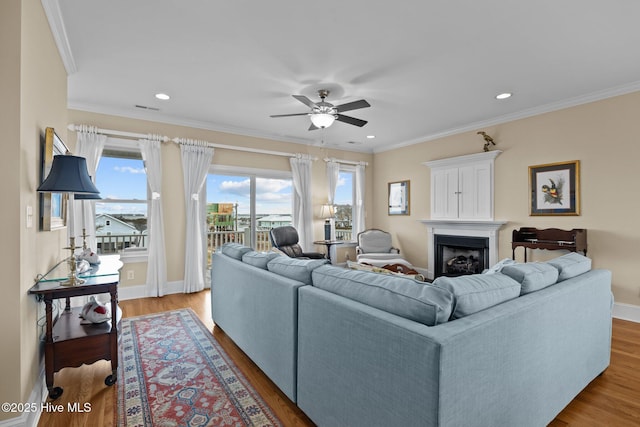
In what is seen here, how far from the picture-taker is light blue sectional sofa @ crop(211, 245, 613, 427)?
1.18 m

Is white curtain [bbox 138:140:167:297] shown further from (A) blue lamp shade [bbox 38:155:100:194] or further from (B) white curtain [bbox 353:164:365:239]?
(B) white curtain [bbox 353:164:365:239]

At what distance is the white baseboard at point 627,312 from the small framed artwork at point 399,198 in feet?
10.9

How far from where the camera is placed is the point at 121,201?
451 centimetres

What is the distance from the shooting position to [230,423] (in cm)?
183

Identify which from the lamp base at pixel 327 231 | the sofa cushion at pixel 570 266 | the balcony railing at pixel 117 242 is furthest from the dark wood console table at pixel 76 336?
the lamp base at pixel 327 231

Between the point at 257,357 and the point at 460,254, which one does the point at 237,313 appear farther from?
the point at 460,254

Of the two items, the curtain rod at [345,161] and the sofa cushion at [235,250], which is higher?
the curtain rod at [345,161]

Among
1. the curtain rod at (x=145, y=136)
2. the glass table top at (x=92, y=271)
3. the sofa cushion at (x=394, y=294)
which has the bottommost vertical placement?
the glass table top at (x=92, y=271)

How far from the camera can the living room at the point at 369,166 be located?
172 cm

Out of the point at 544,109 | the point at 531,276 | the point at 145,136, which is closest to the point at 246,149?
the point at 145,136

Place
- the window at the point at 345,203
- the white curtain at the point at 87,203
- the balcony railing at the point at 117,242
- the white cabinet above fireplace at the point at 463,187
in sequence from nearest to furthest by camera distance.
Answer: the white curtain at the point at 87,203
the balcony railing at the point at 117,242
the white cabinet above fireplace at the point at 463,187
the window at the point at 345,203

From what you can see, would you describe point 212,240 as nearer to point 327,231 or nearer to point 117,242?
point 117,242

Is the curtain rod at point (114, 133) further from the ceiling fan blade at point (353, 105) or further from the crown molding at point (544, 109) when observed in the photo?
the crown molding at point (544, 109)

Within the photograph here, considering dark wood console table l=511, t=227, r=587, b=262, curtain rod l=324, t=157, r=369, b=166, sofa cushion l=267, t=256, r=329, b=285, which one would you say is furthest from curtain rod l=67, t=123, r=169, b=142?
dark wood console table l=511, t=227, r=587, b=262
